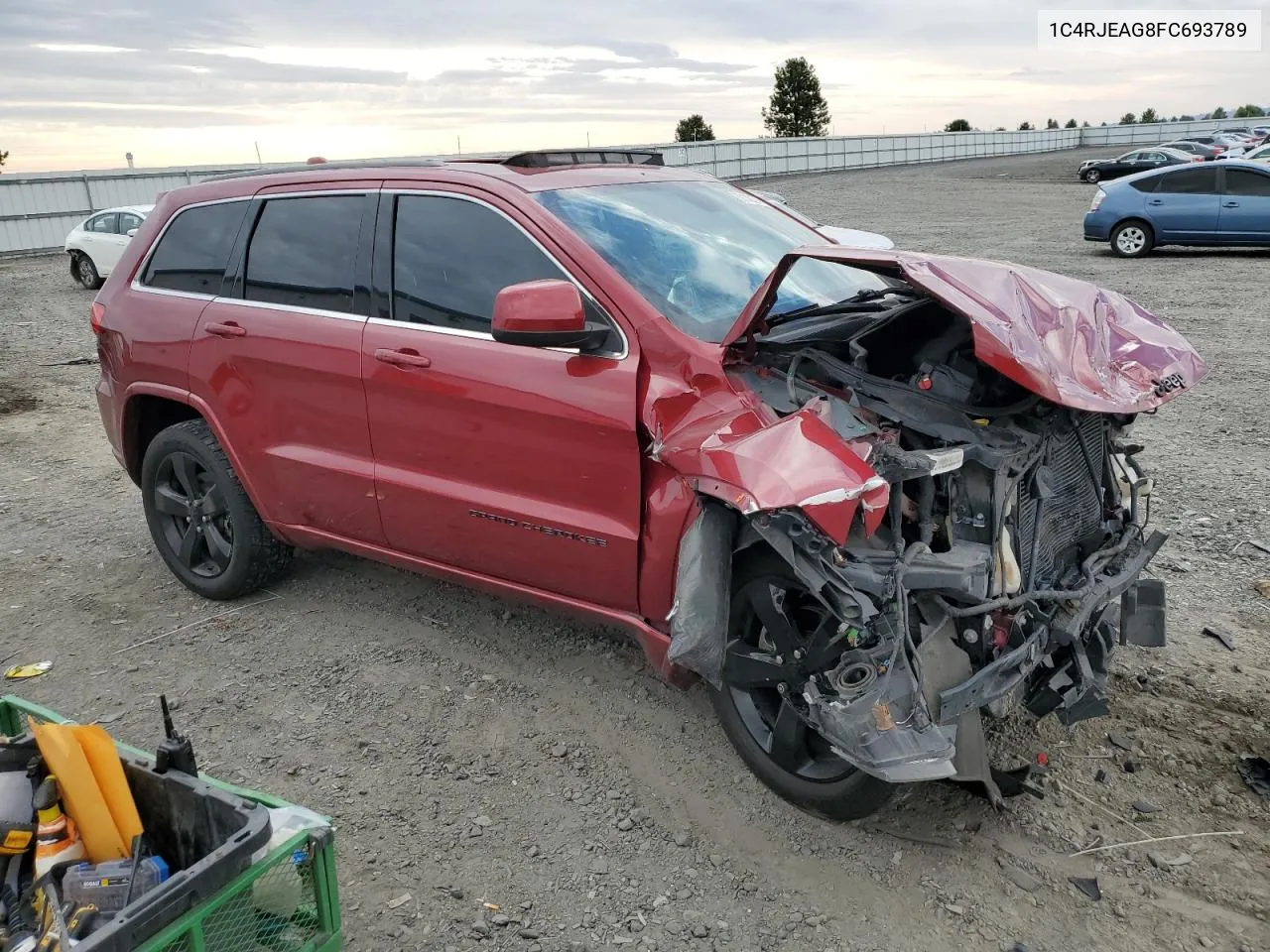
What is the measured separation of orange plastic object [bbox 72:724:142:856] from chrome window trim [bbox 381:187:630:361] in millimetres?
1668

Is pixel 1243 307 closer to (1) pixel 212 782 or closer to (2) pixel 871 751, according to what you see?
(2) pixel 871 751

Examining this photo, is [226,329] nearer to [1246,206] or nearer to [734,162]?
[1246,206]

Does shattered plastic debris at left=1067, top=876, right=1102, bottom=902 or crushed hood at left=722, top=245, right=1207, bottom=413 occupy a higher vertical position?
crushed hood at left=722, top=245, right=1207, bottom=413

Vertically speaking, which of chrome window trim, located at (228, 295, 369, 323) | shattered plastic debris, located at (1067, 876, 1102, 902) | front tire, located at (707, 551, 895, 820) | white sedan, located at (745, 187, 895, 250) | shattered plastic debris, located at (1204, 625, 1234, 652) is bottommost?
shattered plastic debris, located at (1067, 876, 1102, 902)

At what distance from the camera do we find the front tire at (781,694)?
2943 mm

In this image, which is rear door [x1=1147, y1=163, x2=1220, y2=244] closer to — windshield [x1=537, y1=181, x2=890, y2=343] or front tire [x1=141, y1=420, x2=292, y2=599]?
windshield [x1=537, y1=181, x2=890, y2=343]

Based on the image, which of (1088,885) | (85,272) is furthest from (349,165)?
(85,272)

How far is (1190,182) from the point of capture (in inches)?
600

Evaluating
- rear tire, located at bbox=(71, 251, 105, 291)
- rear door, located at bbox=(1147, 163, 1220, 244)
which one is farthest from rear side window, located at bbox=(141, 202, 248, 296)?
rear door, located at bbox=(1147, 163, 1220, 244)

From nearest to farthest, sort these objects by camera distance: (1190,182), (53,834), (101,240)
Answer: (53,834) → (1190,182) → (101,240)

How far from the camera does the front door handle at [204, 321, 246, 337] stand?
4246 mm

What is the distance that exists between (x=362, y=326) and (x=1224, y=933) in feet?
10.9

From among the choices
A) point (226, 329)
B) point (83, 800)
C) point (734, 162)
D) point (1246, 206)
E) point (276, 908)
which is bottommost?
point (276, 908)

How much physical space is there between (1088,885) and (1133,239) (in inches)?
597
